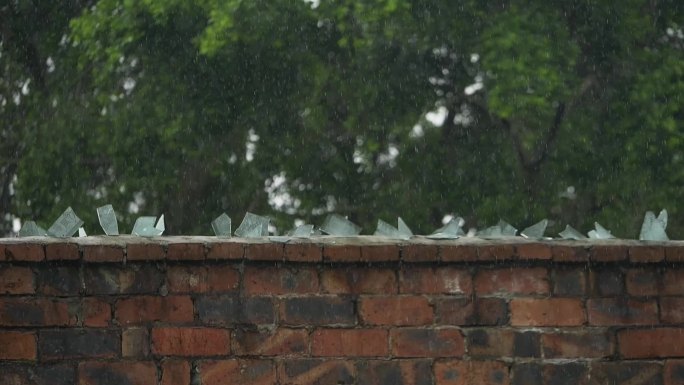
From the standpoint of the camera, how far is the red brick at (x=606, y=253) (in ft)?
13.6

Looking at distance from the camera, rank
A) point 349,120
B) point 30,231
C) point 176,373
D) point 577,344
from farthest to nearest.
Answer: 1. point 349,120
2. point 30,231
3. point 577,344
4. point 176,373

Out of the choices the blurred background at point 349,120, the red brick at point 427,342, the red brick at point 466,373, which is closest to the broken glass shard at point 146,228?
the red brick at point 427,342

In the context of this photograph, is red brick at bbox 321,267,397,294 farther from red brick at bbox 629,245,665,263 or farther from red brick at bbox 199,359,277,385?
red brick at bbox 629,245,665,263

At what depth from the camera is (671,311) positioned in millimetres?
4184

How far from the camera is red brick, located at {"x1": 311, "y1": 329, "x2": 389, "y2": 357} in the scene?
402cm

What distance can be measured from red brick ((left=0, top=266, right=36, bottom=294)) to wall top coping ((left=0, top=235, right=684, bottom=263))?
40 mm

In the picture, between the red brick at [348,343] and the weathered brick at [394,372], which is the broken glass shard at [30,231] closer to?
the red brick at [348,343]

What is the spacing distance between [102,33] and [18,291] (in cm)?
1440

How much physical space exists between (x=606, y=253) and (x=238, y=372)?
3.94 ft

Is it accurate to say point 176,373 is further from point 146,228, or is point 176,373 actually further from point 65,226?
point 65,226

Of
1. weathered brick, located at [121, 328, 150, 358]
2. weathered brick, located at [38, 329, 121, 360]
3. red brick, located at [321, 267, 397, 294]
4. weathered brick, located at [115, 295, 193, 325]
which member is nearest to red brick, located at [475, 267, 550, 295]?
red brick, located at [321, 267, 397, 294]

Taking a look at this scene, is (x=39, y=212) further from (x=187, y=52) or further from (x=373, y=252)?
(x=373, y=252)

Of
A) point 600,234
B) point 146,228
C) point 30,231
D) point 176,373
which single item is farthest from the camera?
point 600,234

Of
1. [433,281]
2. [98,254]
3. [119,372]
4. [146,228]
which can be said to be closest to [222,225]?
[146,228]
